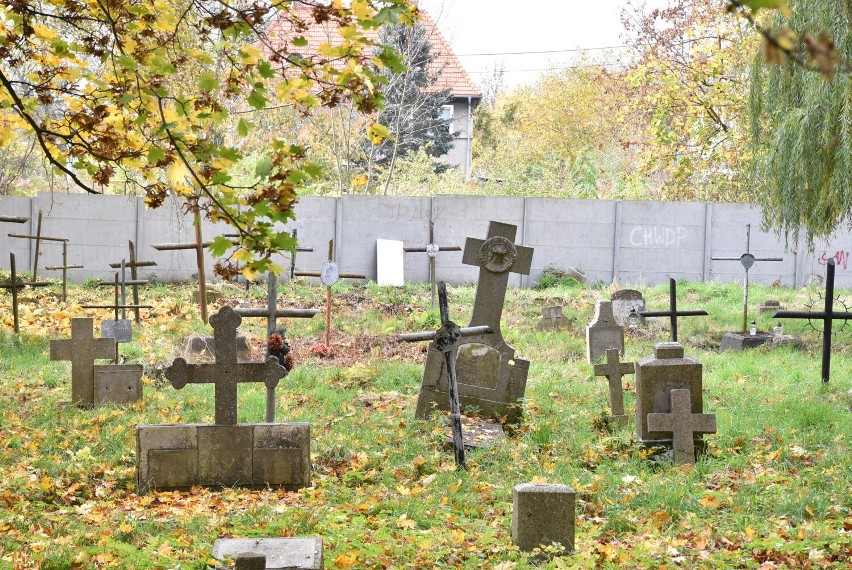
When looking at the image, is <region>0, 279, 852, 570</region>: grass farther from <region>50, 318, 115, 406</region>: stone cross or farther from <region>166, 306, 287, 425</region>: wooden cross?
<region>166, 306, 287, 425</region>: wooden cross

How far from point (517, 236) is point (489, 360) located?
12567 mm

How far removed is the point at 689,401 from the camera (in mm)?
8188

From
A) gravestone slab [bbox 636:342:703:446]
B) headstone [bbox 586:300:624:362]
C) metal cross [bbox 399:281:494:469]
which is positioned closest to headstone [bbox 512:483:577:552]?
metal cross [bbox 399:281:494:469]

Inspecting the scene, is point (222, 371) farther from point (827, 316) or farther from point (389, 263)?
point (389, 263)

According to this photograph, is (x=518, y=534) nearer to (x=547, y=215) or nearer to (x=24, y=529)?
(x=24, y=529)

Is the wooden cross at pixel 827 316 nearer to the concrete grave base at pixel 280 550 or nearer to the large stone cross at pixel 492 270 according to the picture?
the large stone cross at pixel 492 270

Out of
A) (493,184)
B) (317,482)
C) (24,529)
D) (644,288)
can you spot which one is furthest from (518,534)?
(493,184)

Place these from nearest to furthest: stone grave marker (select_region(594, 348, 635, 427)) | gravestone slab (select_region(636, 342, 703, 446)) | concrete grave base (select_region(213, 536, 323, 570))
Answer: concrete grave base (select_region(213, 536, 323, 570)), gravestone slab (select_region(636, 342, 703, 446)), stone grave marker (select_region(594, 348, 635, 427))

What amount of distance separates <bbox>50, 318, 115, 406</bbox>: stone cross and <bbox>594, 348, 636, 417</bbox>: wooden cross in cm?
516

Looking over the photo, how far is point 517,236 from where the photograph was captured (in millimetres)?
22578

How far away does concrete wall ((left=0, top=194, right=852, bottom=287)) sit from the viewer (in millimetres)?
21422

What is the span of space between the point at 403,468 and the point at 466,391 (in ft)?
7.58

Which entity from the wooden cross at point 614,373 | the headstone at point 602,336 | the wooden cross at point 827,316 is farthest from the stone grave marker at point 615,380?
the headstone at point 602,336

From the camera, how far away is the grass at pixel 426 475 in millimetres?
5344
